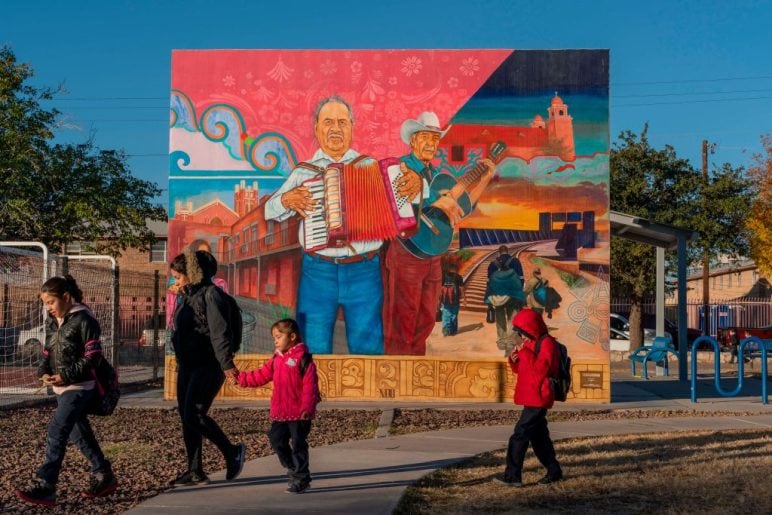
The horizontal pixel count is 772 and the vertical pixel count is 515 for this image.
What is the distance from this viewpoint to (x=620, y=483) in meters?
8.45

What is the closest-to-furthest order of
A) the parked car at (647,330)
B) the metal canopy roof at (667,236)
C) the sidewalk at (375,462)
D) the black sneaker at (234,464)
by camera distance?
the sidewalk at (375,462) → the black sneaker at (234,464) → the metal canopy roof at (667,236) → the parked car at (647,330)

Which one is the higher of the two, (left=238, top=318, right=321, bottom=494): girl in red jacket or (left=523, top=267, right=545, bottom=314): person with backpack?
(left=523, top=267, right=545, bottom=314): person with backpack

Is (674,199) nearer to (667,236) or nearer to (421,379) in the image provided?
(667,236)

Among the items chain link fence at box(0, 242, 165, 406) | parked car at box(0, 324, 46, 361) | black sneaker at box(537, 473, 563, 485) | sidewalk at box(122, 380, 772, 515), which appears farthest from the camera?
parked car at box(0, 324, 46, 361)

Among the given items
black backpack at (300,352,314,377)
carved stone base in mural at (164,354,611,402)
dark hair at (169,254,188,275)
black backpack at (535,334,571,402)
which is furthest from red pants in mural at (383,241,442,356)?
black backpack at (300,352,314,377)

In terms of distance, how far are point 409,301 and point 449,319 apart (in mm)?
671

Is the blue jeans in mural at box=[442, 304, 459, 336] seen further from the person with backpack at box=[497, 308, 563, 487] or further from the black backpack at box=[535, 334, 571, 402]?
the black backpack at box=[535, 334, 571, 402]

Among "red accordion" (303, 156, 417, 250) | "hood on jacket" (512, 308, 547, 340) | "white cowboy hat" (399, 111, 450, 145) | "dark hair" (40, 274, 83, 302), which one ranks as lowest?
"hood on jacket" (512, 308, 547, 340)

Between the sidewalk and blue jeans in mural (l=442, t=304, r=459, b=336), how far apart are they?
1127mm

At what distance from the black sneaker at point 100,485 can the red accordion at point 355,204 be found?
8.13m

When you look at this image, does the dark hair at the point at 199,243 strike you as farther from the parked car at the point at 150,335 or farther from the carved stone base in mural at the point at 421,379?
the parked car at the point at 150,335

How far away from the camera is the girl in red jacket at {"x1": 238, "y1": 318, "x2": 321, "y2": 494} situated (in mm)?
7566

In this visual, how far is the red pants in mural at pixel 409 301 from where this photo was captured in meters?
15.3

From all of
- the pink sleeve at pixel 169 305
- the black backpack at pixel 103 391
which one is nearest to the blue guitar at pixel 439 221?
the pink sleeve at pixel 169 305
